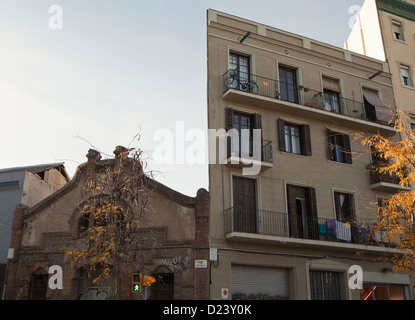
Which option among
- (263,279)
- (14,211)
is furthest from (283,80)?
(14,211)

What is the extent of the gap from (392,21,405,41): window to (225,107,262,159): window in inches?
450

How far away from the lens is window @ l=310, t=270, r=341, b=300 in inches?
703

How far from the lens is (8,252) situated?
1809 cm

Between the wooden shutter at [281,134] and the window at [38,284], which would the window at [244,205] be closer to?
the wooden shutter at [281,134]

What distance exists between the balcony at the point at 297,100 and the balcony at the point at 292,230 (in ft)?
15.8

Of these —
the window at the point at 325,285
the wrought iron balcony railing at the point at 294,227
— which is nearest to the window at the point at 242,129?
the wrought iron balcony railing at the point at 294,227

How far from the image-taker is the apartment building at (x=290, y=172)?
1711cm

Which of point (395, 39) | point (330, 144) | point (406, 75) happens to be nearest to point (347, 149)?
point (330, 144)

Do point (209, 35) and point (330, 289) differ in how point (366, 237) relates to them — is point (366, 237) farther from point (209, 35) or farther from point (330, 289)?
point (209, 35)

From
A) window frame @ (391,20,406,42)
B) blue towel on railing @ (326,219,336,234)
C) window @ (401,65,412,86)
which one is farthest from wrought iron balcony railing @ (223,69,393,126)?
window frame @ (391,20,406,42)

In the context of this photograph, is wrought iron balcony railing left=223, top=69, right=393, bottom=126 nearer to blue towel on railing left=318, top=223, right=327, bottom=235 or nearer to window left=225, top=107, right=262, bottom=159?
window left=225, top=107, right=262, bottom=159

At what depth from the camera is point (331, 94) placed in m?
22.1

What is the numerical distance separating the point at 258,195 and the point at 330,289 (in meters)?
4.82

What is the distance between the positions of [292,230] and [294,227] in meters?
0.15
